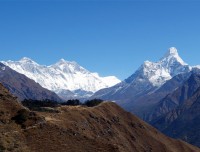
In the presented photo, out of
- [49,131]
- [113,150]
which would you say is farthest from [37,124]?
[113,150]

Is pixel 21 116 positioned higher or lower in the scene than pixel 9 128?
higher

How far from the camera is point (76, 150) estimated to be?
151625mm

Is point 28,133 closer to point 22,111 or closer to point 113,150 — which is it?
point 22,111

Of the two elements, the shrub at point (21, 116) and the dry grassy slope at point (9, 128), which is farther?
the shrub at point (21, 116)

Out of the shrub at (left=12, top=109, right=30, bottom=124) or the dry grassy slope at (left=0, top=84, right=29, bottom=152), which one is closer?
the dry grassy slope at (left=0, top=84, right=29, bottom=152)

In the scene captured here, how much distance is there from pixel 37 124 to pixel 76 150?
18.8 metres

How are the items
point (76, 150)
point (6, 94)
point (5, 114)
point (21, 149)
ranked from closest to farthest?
point (21, 149) < point (76, 150) < point (5, 114) < point (6, 94)

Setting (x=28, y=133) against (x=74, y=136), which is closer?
(x=28, y=133)

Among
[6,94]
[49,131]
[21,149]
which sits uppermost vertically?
[6,94]

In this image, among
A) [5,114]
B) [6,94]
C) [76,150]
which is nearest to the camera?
[76,150]

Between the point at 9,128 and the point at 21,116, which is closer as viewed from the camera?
the point at 9,128

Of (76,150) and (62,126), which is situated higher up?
(62,126)

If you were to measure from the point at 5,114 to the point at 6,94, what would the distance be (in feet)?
58.5

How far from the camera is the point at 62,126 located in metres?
172
